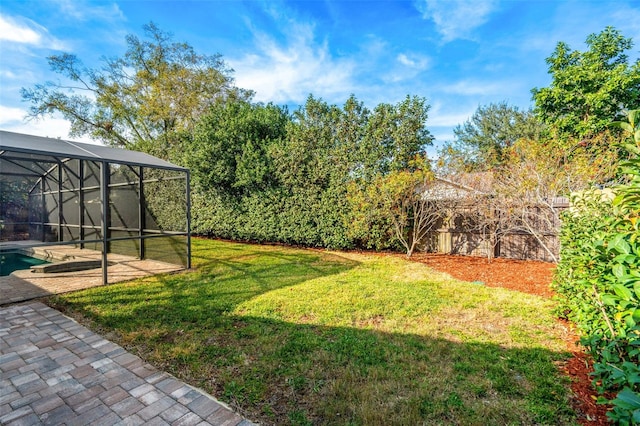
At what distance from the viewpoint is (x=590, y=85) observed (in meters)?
13.7

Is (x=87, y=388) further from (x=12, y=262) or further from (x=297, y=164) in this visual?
(x=297, y=164)

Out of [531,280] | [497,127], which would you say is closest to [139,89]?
[531,280]

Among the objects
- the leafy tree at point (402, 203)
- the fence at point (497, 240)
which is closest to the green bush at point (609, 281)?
the fence at point (497, 240)

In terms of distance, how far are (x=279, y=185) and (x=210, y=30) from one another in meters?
5.17

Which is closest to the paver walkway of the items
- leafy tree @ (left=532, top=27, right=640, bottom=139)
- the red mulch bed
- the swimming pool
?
the red mulch bed

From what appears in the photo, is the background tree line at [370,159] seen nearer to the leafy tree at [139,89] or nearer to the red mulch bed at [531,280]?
the leafy tree at [139,89]

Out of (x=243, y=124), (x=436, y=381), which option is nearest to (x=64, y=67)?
(x=243, y=124)

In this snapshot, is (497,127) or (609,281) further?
(497,127)

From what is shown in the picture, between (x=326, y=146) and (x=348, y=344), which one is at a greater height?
(x=326, y=146)

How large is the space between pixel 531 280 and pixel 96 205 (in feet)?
37.1

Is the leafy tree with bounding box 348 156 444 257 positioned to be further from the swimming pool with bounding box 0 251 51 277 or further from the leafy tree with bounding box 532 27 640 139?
the leafy tree with bounding box 532 27 640 139

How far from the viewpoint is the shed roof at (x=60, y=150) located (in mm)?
4967

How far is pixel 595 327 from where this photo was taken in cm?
279

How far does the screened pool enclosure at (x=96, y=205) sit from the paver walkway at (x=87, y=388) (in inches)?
158
